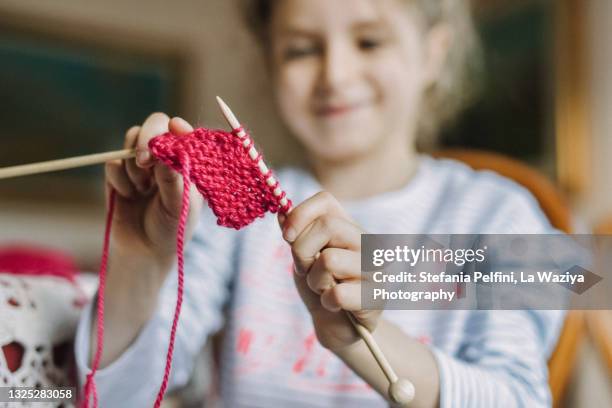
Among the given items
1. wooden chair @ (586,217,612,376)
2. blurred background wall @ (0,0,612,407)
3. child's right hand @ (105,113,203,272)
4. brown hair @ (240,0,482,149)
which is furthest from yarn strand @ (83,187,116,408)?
blurred background wall @ (0,0,612,407)

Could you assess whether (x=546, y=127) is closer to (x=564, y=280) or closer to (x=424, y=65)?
(x=424, y=65)

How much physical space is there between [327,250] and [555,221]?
45cm

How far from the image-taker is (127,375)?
1.77ft

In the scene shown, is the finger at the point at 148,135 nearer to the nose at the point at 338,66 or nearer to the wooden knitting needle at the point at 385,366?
the wooden knitting needle at the point at 385,366

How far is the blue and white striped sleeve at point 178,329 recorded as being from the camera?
53 cm

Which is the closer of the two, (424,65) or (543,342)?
(543,342)

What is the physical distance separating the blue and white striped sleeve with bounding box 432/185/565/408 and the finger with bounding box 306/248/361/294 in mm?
121

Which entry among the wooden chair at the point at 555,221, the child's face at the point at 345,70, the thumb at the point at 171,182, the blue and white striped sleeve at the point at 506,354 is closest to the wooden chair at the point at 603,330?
the wooden chair at the point at 555,221

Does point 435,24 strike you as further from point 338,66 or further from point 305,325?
point 305,325

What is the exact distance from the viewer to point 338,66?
0.69 metres

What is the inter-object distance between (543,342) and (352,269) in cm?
31

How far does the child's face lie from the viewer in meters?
0.69

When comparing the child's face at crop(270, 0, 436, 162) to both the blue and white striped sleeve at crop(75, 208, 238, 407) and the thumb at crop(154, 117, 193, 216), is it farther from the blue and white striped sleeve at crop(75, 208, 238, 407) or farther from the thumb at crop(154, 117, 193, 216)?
the thumb at crop(154, 117, 193, 216)

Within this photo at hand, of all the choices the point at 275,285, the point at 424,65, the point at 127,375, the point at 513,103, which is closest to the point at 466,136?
the point at 513,103
